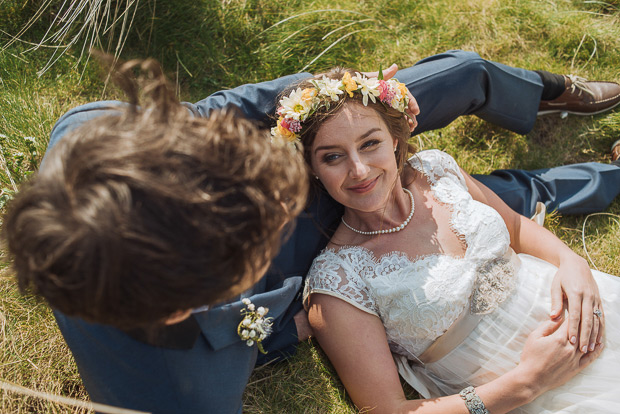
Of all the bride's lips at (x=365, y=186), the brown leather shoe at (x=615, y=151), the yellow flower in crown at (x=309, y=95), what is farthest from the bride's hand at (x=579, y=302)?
the yellow flower in crown at (x=309, y=95)

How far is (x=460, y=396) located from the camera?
291cm

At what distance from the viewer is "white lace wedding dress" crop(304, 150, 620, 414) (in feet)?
9.70

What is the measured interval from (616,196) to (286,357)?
3.47 m

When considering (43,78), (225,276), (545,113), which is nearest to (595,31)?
(545,113)

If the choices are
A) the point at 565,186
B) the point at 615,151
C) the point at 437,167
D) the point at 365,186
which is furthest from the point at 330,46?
the point at 615,151

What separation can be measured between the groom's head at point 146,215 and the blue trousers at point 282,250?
0.59 m

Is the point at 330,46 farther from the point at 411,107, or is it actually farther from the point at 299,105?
the point at 299,105

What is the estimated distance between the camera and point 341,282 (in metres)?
3.01

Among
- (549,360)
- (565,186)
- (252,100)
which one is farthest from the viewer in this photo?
(565,186)

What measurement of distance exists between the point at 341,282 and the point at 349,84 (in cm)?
126

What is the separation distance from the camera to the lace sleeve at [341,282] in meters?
2.96

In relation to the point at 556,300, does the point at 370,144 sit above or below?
above

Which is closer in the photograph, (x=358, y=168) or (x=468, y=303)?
(x=358, y=168)

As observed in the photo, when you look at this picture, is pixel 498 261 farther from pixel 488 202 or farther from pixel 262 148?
pixel 262 148
